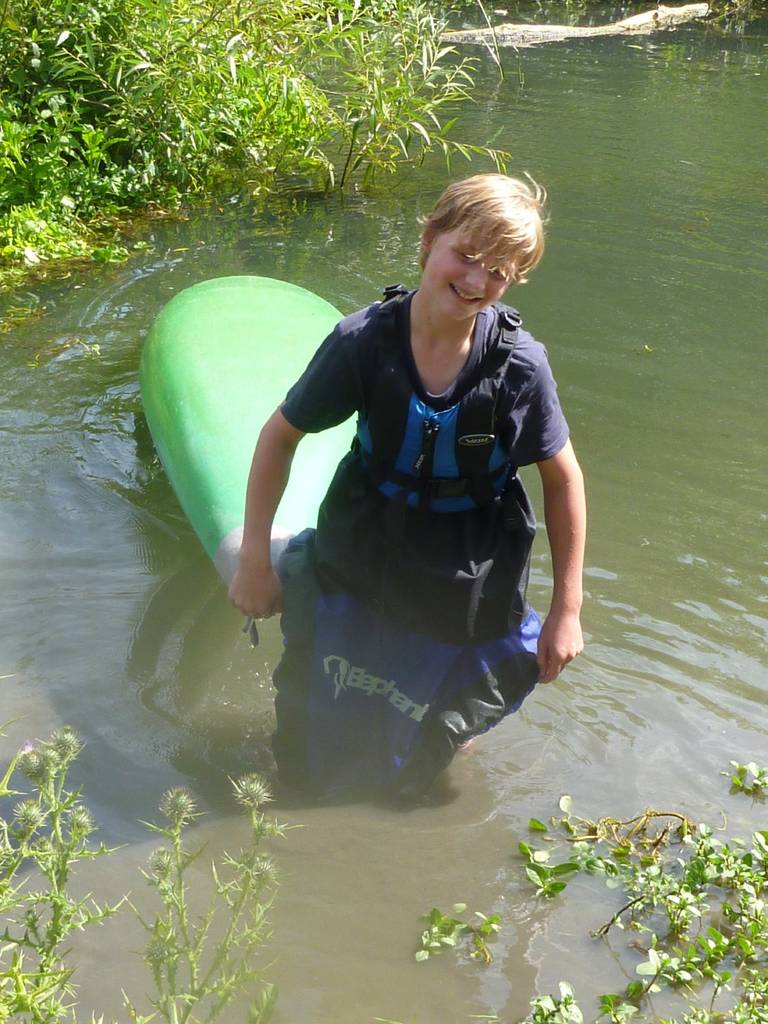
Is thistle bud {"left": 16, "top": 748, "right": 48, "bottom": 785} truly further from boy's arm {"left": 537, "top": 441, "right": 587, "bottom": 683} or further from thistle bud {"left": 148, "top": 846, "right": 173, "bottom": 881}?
boy's arm {"left": 537, "top": 441, "right": 587, "bottom": 683}

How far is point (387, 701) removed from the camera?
8.37 ft

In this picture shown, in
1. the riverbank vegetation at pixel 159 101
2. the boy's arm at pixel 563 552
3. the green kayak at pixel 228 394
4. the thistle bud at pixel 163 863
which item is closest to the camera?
the thistle bud at pixel 163 863

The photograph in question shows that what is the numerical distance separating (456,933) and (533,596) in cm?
127

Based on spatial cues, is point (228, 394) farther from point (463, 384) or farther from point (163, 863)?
point (163, 863)

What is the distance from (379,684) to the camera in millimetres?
2539

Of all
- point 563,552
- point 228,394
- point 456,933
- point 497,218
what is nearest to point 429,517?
point 563,552

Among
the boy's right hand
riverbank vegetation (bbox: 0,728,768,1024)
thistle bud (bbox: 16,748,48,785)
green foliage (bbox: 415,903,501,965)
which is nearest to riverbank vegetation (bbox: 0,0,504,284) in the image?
the boy's right hand

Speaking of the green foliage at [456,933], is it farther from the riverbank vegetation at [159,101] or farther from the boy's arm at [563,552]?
the riverbank vegetation at [159,101]

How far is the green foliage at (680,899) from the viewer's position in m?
2.15

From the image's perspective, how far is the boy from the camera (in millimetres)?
2211

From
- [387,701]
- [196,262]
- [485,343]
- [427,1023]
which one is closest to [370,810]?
[387,701]

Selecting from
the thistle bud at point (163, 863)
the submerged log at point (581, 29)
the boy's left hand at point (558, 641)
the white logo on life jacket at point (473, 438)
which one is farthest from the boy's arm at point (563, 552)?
the submerged log at point (581, 29)

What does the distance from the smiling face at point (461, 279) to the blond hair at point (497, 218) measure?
0.01 meters

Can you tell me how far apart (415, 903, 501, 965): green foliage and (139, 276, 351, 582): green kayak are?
0.95 metres
